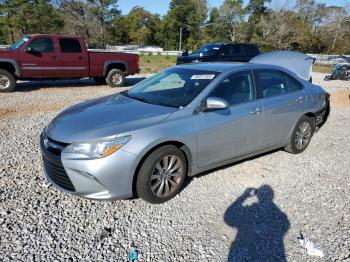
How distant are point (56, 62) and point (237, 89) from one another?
8369 mm

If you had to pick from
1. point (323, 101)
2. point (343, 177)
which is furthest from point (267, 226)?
point (323, 101)

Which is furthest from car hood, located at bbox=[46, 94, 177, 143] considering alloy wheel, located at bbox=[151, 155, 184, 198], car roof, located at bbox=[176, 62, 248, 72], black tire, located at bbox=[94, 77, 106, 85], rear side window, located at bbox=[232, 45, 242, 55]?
rear side window, located at bbox=[232, 45, 242, 55]

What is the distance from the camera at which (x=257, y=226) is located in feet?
11.0

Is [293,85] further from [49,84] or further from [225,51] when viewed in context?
[225,51]

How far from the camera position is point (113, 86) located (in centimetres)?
1227

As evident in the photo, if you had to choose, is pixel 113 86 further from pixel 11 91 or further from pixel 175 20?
pixel 175 20

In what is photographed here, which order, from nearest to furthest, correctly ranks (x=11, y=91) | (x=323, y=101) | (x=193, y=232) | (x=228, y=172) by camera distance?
(x=193, y=232), (x=228, y=172), (x=323, y=101), (x=11, y=91)

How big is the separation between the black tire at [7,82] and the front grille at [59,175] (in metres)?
7.91

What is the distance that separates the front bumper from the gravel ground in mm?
303

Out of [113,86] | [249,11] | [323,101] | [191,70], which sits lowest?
[113,86]

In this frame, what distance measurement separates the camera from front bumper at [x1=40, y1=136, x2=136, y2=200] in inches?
125

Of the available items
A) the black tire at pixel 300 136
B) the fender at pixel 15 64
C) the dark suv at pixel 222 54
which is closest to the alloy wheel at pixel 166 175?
the black tire at pixel 300 136

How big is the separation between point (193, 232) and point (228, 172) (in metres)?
1.50

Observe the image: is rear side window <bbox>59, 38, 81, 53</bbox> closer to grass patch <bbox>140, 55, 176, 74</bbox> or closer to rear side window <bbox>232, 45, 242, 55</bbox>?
grass patch <bbox>140, 55, 176, 74</bbox>
